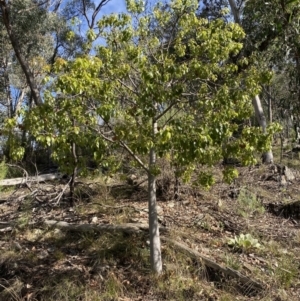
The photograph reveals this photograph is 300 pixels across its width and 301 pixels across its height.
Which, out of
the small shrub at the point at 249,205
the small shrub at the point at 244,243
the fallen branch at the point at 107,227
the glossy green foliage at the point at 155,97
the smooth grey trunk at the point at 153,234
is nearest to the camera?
the glossy green foliage at the point at 155,97

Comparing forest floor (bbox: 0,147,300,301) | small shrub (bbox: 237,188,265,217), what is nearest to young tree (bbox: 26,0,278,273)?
forest floor (bbox: 0,147,300,301)

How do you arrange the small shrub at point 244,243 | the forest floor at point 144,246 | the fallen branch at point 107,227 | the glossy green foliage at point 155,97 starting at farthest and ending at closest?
the fallen branch at point 107,227 < the small shrub at point 244,243 < the forest floor at point 144,246 < the glossy green foliage at point 155,97

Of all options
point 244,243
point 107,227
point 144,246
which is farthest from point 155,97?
point 244,243

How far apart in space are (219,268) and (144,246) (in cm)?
114

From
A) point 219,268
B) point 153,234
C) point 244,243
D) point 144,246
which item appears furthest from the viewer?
point 244,243

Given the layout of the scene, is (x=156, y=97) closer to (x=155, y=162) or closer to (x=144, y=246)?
(x=155, y=162)

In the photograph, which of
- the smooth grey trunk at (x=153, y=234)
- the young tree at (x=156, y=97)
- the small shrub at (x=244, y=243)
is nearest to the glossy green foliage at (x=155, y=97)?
the young tree at (x=156, y=97)

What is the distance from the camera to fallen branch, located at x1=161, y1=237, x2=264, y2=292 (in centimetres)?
513

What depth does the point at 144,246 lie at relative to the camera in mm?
5883

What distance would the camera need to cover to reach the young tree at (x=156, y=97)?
4082 millimetres

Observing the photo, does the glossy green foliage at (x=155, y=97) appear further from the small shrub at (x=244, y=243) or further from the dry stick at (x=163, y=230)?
the small shrub at (x=244, y=243)

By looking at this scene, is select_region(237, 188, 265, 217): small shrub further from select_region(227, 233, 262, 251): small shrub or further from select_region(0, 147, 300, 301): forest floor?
select_region(227, 233, 262, 251): small shrub

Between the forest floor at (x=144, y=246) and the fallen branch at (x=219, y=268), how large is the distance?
1cm

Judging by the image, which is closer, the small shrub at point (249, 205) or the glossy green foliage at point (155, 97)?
the glossy green foliage at point (155, 97)
